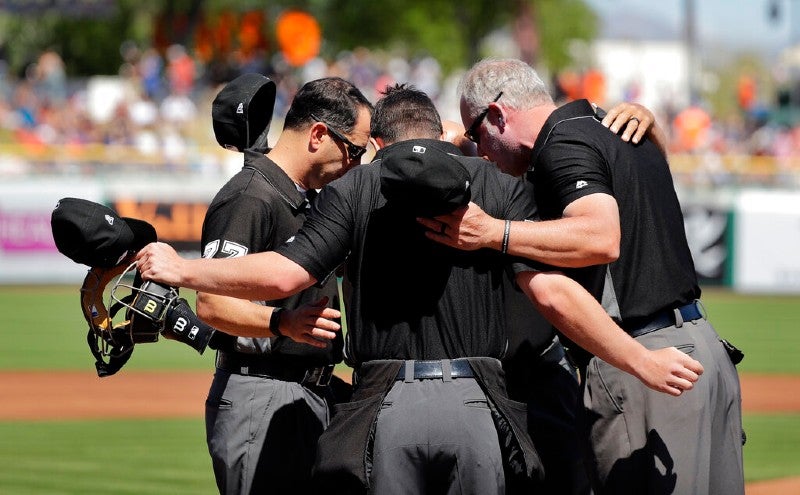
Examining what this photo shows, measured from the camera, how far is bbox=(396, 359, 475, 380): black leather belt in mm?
4027

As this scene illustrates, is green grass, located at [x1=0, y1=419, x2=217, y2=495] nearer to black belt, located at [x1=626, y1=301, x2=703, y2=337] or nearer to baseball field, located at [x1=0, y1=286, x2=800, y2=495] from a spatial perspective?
baseball field, located at [x1=0, y1=286, x2=800, y2=495]

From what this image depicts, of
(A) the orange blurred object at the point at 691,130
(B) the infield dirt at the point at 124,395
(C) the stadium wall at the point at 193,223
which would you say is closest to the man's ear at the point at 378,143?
(B) the infield dirt at the point at 124,395

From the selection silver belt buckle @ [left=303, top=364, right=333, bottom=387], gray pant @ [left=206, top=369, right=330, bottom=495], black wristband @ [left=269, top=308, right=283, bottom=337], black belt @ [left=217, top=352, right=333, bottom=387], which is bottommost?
gray pant @ [left=206, top=369, right=330, bottom=495]

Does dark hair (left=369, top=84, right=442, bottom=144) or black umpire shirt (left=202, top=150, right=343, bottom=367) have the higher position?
dark hair (left=369, top=84, right=442, bottom=144)

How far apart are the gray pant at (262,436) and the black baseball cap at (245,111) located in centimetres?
109

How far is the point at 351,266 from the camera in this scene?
4.17 metres

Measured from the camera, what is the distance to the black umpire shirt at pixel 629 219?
4402 mm

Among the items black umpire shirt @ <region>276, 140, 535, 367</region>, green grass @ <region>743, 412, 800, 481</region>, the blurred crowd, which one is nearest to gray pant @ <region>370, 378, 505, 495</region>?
black umpire shirt @ <region>276, 140, 535, 367</region>

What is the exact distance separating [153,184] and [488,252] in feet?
59.6

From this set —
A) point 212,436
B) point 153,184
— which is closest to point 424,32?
point 153,184

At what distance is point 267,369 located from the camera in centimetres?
A: 490

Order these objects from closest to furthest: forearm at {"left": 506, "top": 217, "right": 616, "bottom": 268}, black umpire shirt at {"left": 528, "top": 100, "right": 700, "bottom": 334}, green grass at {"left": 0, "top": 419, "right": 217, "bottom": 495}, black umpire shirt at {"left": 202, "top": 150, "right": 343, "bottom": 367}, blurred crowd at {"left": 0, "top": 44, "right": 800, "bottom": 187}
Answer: forearm at {"left": 506, "top": 217, "right": 616, "bottom": 268}
black umpire shirt at {"left": 528, "top": 100, "right": 700, "bottom": 334}
black umpire shirt at {"left": 202, "top": 150, "right": 343, "bottom": 367}
green grass at {"left": 0, "top": 419, "right": 217, "bottom": 495}
blurred crowd at {"left": 0, "top": 44, "right": 800, "bottom": 187}

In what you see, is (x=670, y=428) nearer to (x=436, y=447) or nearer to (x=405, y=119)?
(x=436, y=447)

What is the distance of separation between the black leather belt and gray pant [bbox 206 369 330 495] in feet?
3.19
